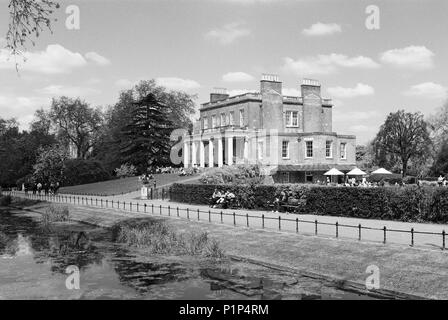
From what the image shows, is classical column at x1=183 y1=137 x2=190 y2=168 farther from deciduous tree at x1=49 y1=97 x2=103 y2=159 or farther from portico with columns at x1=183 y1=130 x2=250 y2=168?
deciduous tree at x1=49 y1=97 x2=103 y2=159

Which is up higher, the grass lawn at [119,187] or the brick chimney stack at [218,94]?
the brick chimney stack at [218,94]

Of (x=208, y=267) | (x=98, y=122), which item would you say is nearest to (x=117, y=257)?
(x=208, y=267)

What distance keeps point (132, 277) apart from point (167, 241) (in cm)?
639

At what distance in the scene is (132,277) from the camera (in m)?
20.0

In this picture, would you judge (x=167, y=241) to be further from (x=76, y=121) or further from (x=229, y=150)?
(x=76, y=121)

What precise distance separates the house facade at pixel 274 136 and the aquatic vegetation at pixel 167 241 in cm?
3525

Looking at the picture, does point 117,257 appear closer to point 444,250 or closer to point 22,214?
point 444,250

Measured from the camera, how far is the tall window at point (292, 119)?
258 feet

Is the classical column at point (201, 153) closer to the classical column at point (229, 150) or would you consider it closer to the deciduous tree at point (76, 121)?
the classical column at point (229, 150)

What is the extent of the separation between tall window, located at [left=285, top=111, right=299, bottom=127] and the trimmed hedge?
129ft

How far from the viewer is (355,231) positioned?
24578mm

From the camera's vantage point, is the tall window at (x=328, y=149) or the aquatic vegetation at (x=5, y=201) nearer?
the aquatic vegetation at (x=5, y=201)

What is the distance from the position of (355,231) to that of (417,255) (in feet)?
20.4

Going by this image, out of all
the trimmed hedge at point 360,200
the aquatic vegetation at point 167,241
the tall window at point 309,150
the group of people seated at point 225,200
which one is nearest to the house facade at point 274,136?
the tall window at point 309,150
